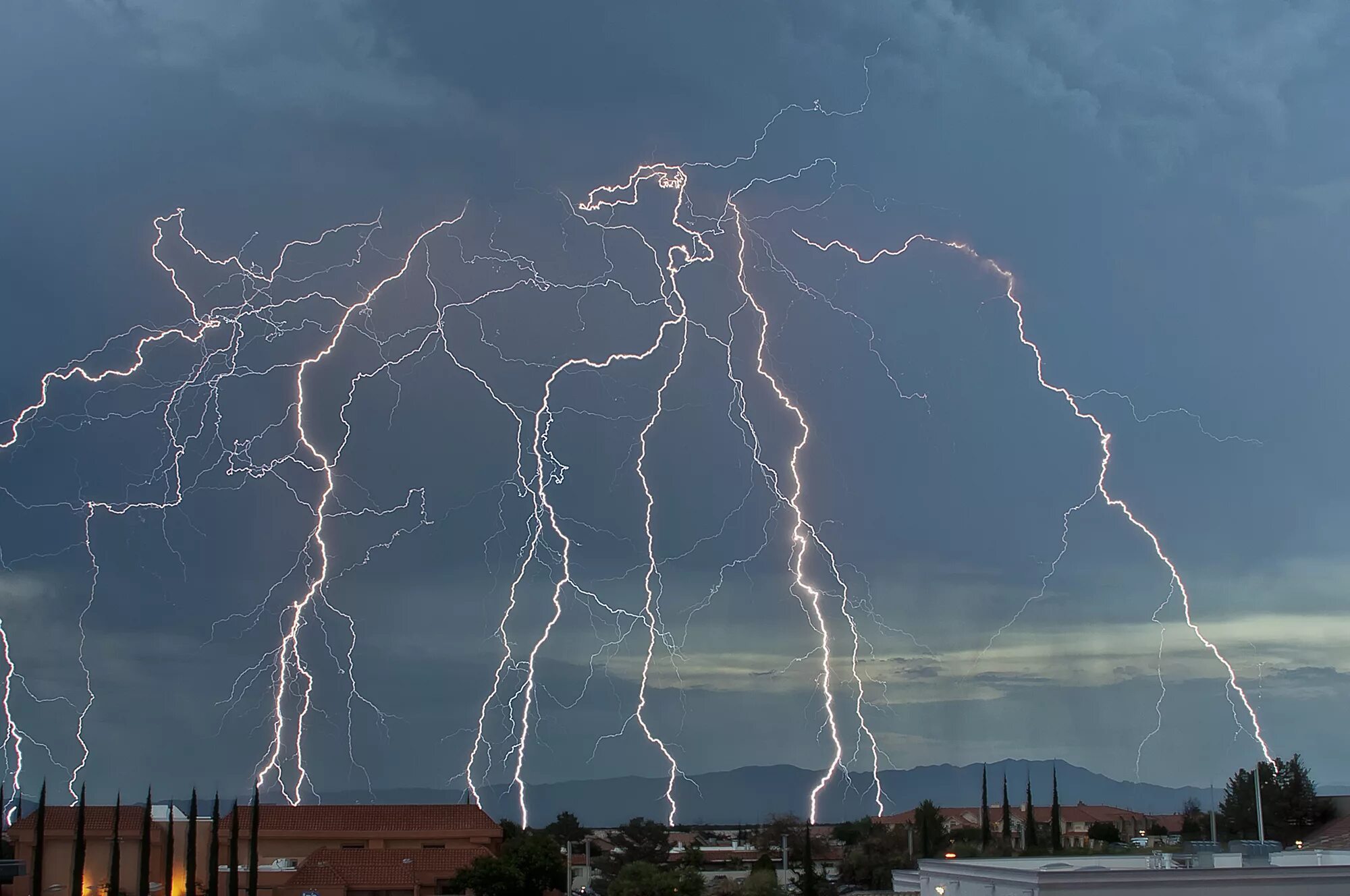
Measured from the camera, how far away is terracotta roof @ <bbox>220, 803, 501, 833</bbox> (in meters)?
38.4

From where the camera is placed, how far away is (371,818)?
39.0 meters

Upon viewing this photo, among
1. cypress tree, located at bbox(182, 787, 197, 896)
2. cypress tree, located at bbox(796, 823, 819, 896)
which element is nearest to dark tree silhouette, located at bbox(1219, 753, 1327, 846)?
cypress tree, located at bbox(796, 823, 819, 896)

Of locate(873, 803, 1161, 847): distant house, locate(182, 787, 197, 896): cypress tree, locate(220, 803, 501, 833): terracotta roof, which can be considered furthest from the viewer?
locate(873, 803, 1161, 847): distant house

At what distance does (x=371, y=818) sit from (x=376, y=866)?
472 cm

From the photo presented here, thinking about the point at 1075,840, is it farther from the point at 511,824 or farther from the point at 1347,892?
the point at 1347,892

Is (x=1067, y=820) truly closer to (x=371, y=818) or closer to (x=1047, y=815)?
(x=1047, y=815)

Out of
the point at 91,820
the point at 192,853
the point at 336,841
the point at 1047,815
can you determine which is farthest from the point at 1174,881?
the point at 1047,815

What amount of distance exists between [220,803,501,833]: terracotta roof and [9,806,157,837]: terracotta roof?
9.04ft

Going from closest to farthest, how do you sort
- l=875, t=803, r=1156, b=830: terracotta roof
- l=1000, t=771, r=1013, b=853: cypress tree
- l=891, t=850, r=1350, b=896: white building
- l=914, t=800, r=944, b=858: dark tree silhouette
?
1. l=891, t=850, r=1350, b=896: white building
2. l=1000, t=771, r=1013, b=853: cypress tree
3. l=914, t=800, r=944, b=858: dark tree silhouette
4. l=875, t=803, r=1156, b=830: terracotta roof

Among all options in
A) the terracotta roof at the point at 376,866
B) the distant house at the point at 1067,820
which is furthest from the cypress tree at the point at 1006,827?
the terracotta roof at the point at 376,866

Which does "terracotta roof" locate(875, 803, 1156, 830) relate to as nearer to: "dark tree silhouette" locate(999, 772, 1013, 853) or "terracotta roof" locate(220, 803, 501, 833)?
"dark tree silhouette" locate(999, 772, 1013, 853)

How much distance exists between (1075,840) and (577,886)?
23274 mm

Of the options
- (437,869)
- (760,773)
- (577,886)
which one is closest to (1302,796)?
(577,886)

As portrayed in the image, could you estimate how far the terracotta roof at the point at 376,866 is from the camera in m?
33.4
